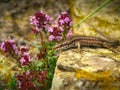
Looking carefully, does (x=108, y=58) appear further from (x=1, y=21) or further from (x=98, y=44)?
(x=1, y=21)

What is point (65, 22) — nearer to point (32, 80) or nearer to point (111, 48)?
point (111, 48)

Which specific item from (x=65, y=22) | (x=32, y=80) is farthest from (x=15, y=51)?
(x=65, y=22)

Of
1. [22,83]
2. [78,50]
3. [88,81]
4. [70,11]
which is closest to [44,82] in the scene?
[22,83]

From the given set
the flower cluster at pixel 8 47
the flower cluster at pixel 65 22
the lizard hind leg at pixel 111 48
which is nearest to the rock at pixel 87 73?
the lizard hind leg at pixel 111 48

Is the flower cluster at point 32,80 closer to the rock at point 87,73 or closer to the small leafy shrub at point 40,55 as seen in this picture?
the small leafy shrub at point 40,55

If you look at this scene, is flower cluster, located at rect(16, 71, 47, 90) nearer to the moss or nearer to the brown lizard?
the brown lizard
